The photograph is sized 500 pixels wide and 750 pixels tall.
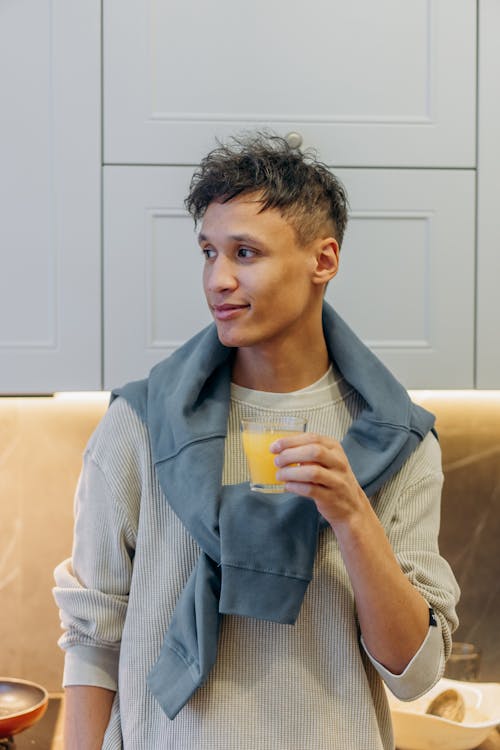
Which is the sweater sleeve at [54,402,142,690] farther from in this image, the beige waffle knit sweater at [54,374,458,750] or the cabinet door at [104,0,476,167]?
the cabinet door at [104,0,476,167]

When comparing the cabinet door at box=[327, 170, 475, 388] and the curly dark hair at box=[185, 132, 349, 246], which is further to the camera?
the cabinet door at box=[327, 170, 475, 388]

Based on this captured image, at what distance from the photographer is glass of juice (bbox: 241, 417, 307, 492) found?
3.94 feet

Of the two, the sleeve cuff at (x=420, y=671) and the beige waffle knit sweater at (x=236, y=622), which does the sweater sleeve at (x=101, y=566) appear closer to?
the beige waffle knit sweater at (x=236, y=622)

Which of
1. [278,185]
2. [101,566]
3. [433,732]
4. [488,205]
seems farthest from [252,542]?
[488,205]

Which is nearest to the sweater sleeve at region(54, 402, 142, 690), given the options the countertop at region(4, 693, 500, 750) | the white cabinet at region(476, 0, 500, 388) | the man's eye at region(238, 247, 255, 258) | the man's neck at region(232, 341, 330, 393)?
the man's neck at region(232, 341, 330, 393)

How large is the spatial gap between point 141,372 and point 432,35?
2.89 feet

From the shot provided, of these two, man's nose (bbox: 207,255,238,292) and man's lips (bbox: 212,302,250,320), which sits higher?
man's nose (bbox: 207,255,238,292)

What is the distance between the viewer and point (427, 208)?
1.92m

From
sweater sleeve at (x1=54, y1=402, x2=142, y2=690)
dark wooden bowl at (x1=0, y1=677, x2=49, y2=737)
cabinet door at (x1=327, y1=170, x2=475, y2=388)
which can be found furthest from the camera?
cabinet door at (x1=327, y1=170, x2=475, y2=388)

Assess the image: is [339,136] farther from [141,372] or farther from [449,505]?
[449,505]

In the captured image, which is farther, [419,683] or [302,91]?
[302,91]

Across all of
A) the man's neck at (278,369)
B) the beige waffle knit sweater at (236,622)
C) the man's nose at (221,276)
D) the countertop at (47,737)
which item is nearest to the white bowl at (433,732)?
the countertop at (47,737)

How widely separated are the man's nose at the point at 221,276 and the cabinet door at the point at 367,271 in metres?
0.50

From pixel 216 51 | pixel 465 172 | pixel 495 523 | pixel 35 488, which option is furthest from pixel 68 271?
pixel 495 523
